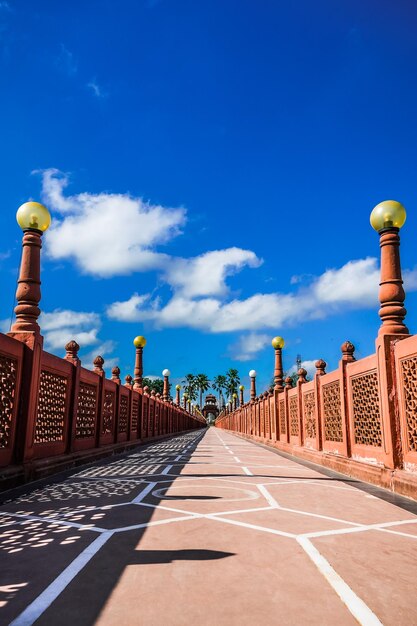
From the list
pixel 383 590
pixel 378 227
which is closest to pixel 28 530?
pixel 383 590

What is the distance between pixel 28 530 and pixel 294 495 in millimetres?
3043

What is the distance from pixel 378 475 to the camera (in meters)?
6.24

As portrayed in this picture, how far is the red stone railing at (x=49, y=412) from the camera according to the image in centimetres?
587

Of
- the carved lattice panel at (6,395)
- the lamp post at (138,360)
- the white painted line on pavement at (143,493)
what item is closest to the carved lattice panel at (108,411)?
the lamp post at (138,360)

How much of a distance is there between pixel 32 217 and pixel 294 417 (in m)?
9.62

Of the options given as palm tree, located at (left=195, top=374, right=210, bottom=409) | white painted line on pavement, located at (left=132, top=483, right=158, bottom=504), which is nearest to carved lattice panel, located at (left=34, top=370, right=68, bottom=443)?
white painted line on pavement, located at (left=132, top=483, right=158, bottom=504)

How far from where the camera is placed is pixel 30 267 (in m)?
6.89

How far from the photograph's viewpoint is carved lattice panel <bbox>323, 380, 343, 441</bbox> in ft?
29.0

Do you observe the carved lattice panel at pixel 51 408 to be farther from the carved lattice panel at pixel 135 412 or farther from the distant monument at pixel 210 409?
the distant monument at pixel 210 409

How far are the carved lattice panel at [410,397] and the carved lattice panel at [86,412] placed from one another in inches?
241

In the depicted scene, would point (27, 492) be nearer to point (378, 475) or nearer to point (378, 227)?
point (378, 475)

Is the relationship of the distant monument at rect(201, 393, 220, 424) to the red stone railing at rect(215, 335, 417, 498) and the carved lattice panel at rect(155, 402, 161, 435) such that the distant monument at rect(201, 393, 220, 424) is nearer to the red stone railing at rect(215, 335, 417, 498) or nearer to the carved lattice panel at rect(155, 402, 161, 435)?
the carved lattice panel at rect(155, 402, 161, 435)

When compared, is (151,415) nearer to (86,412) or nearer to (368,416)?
(86,412)

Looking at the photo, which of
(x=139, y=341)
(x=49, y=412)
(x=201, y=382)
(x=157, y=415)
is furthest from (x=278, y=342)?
(x=201, y=382)
